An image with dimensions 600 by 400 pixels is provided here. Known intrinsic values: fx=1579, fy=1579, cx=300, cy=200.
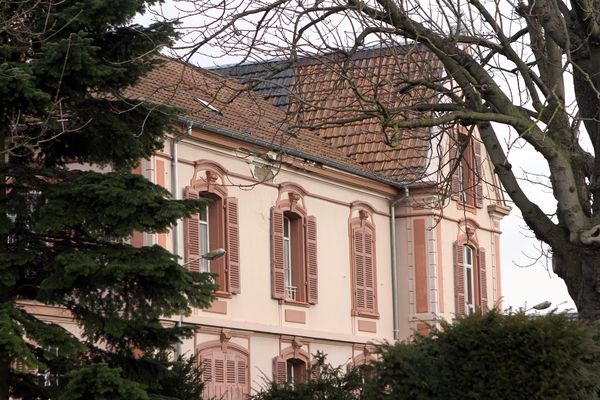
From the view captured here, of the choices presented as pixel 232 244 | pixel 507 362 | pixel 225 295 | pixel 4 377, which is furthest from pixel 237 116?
pixel 507 362

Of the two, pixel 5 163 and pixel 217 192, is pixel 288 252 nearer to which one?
pixel 217 192

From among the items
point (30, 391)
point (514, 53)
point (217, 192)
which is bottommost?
point (30, 391)

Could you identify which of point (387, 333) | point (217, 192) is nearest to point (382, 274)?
point (387, 333)

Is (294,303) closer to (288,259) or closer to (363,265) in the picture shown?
(288,259)

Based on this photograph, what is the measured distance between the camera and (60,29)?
16.8 meters

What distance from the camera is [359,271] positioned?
36812 millimetres

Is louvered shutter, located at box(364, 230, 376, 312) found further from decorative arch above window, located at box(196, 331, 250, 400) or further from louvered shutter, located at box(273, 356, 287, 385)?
decorative arch above window, located at box(196, 331, 250, 400)

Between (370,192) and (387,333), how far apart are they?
345 cm

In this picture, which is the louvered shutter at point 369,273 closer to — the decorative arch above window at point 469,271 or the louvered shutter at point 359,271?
the louvered shutter at point 359,271

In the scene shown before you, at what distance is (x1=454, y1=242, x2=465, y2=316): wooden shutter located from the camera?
1554 inches

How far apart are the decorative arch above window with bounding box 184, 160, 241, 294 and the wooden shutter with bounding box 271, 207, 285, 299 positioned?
1403 mm

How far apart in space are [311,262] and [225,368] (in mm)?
4105

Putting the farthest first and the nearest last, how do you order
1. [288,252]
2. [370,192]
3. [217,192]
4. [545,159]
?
[370,192] < [288,252] < [217,192] < [545,159]

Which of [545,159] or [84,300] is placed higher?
[545,159]
